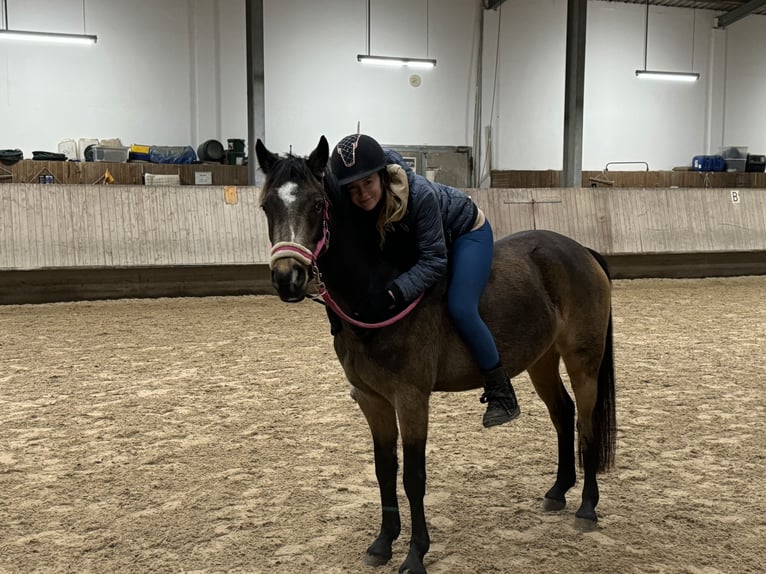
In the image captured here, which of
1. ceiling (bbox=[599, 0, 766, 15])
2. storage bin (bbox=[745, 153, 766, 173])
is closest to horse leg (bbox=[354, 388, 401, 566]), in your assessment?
ceiling (bbox=[599, 0, 766, 15])

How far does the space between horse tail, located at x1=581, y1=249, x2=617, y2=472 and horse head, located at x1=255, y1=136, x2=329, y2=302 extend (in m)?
1.68

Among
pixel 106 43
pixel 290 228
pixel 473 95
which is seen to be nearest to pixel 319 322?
pixel 290 228

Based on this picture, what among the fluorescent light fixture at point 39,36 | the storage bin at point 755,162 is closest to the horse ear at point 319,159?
the fluorescent light fixture at point 39,36

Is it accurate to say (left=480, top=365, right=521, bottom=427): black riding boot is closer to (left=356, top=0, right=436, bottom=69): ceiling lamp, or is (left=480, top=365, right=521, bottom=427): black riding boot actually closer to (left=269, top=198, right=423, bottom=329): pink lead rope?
(left=269, top=198, right=423, bottom=329): pink lead rope

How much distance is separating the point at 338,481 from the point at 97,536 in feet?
4.05

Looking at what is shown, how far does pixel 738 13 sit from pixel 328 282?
2129 centimetres

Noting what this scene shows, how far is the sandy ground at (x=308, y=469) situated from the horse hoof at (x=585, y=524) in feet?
0.22

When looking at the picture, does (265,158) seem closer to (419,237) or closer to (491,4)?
(419,237)

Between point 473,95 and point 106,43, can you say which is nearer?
point 106,43

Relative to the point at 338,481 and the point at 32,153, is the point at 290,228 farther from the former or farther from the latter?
the point at 32,153

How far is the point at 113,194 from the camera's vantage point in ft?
32.7

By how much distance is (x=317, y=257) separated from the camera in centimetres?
245

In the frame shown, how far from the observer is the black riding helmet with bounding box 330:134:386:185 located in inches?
97.0

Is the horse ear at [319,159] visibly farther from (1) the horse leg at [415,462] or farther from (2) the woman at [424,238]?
(1) the horse leg at [415,462]
